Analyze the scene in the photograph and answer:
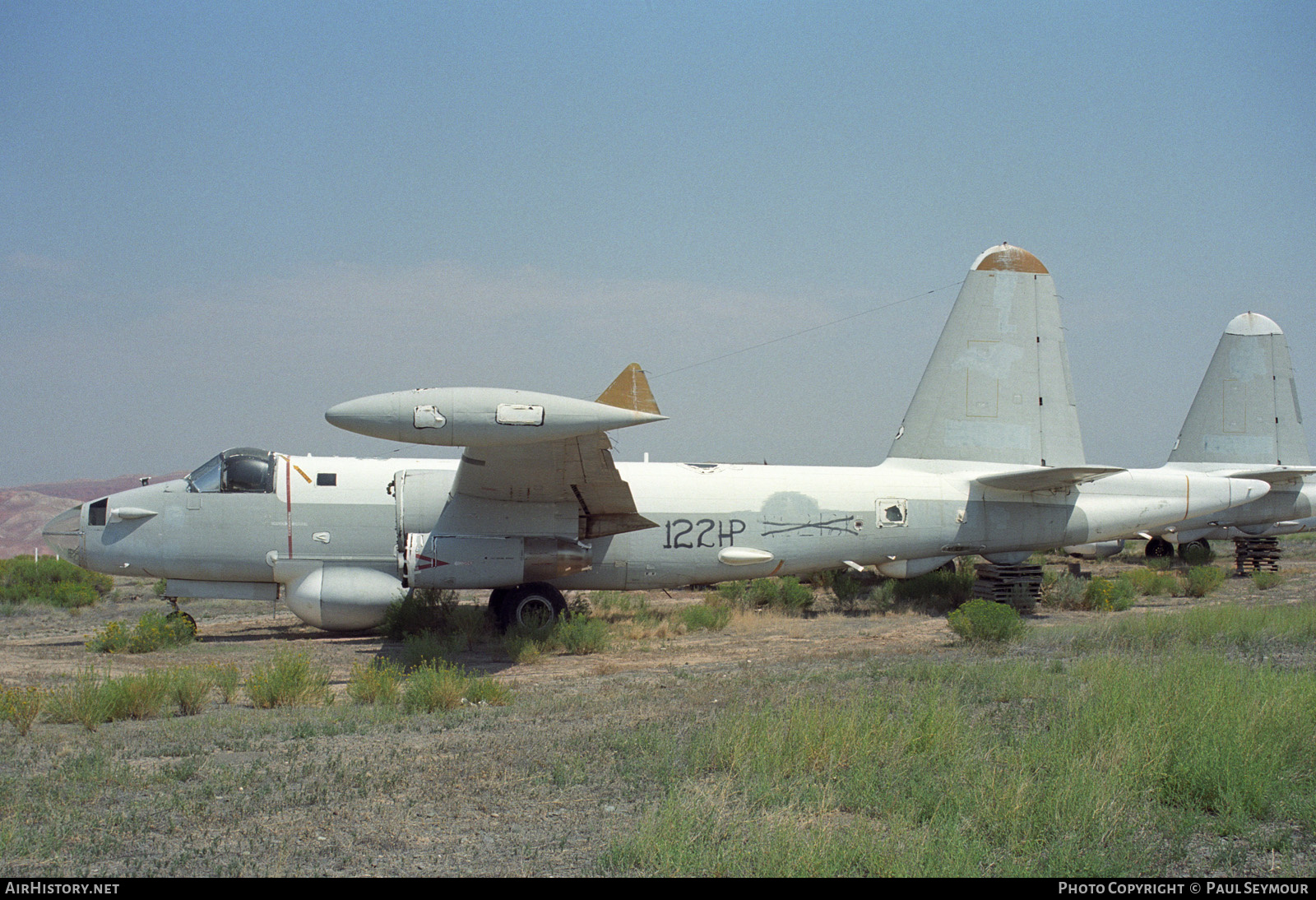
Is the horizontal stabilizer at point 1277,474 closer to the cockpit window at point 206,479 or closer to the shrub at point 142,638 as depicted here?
the cockpit window at point 206,479

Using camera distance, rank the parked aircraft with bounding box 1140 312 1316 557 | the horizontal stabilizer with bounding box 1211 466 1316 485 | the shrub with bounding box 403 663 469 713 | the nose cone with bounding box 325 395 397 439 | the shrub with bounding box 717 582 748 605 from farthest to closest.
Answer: the parked aircraft with bounding box 1140 312 1316 557 → the horizontal stabilizer with bounding box 1211 466 1316 485 → the shrub with bounding box 717 582 748 605 → the nose cone with bounding box 325 395 397 439 → the shrub with bounding box 403 663 469 713

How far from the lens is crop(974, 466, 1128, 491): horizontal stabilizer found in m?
14.7

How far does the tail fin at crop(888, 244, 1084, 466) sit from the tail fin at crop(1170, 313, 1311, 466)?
36.6 feet

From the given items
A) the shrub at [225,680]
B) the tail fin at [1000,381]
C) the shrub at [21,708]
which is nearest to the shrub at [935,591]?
the tail fin at [1000,381]

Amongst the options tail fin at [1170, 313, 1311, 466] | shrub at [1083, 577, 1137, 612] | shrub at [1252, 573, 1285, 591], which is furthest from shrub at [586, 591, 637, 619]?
tail fin at [1170, 313, 1311, 466]

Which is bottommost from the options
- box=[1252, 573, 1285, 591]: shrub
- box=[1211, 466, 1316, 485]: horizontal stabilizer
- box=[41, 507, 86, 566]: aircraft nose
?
box=[1252, 573, 1285, 591]: shrub

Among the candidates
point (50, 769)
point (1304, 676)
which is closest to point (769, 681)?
point (1304, 676)

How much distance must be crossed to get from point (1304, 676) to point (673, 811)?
243 inches

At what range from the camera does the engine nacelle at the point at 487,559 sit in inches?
508

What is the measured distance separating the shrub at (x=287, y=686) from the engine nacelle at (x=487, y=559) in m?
3.37

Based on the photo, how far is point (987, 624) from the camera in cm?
1200

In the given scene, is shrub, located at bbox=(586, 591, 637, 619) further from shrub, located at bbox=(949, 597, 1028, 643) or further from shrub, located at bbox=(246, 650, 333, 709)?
shrub, located at bbox=(246, 650, 333, 709)

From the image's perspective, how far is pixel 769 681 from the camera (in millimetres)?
9320

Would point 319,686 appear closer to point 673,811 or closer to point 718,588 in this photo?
point 673,811
